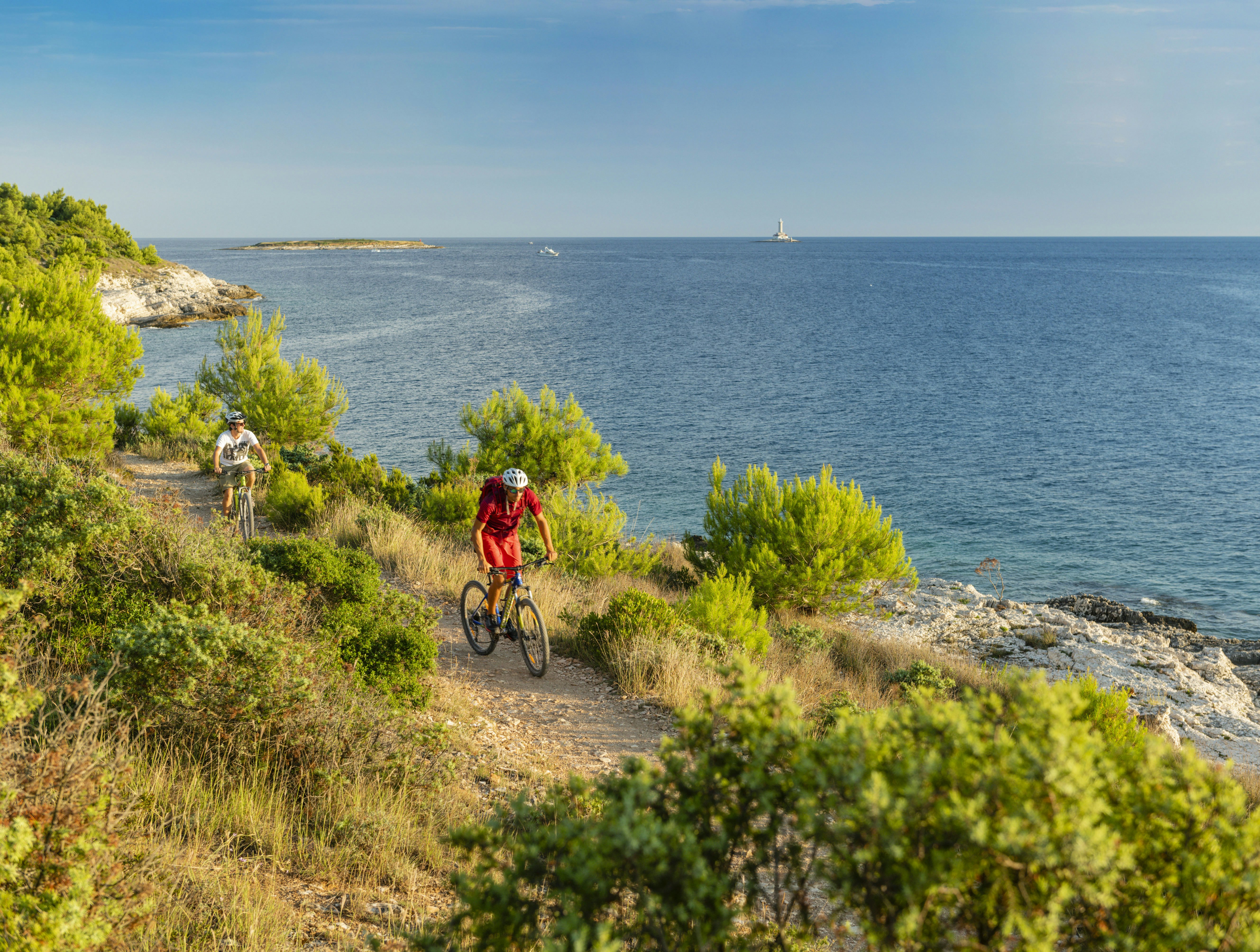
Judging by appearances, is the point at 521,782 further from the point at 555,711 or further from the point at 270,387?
the point at 270,387

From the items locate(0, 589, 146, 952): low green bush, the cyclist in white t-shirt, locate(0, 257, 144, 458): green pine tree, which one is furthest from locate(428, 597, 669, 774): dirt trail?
locate(0, 257, 144, 458): green pine tree

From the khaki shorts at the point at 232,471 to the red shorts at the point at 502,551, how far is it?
523 centimetres

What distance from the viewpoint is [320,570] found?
7457 mm

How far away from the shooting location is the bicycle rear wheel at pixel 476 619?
8070 millimetres

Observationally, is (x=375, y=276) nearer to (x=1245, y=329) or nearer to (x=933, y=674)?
(x=1245, y=329)

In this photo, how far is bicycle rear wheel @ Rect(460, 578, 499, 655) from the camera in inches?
318

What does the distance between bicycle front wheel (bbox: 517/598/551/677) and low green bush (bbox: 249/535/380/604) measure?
1.47 metres

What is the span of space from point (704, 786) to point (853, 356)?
180 feet

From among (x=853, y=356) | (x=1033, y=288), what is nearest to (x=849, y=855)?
(x=853, y=356)

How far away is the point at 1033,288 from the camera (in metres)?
106

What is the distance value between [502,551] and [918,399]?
38009 mm

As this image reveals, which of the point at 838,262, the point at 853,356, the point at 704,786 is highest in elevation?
the point at 838,262

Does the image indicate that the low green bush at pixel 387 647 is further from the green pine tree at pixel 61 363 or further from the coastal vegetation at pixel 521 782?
the green pine tree at pixel 61 363

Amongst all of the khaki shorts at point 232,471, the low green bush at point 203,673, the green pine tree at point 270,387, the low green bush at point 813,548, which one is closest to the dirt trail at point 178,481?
the khaki shorts at point 232,471
